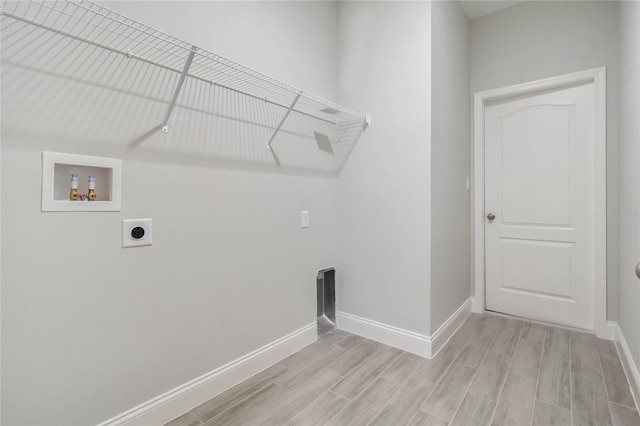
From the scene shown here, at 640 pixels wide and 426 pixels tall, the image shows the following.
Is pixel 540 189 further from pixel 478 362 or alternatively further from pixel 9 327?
pixel 9 327

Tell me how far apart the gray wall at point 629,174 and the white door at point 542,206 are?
0.26m

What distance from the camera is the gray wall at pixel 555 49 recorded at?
2197mm

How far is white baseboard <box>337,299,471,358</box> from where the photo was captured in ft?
6.48

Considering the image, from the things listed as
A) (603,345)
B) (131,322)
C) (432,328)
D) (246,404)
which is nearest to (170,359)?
(131,322)

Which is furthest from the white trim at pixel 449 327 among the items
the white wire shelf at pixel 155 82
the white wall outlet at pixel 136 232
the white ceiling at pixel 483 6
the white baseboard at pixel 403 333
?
the white ceiling at pixel 483 6

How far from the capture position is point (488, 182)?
109 inches

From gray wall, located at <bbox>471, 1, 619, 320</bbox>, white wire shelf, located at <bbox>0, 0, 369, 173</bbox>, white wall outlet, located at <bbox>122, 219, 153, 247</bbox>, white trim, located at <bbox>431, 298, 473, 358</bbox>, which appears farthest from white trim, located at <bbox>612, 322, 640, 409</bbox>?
white wall outlet, located at <bbox>122, 219, 153, 247</bbox>

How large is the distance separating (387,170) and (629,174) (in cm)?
141

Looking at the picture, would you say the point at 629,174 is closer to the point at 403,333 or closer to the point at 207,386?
the point at 403,333

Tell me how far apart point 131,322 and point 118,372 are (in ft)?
0.65

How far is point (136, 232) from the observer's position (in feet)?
4.17

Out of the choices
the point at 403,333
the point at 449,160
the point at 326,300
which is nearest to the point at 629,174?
the point at 449,160

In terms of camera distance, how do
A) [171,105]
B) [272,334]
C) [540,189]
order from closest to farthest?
[171,105], [272,334], [540,189]

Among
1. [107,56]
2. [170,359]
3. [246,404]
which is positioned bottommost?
[246,404]
